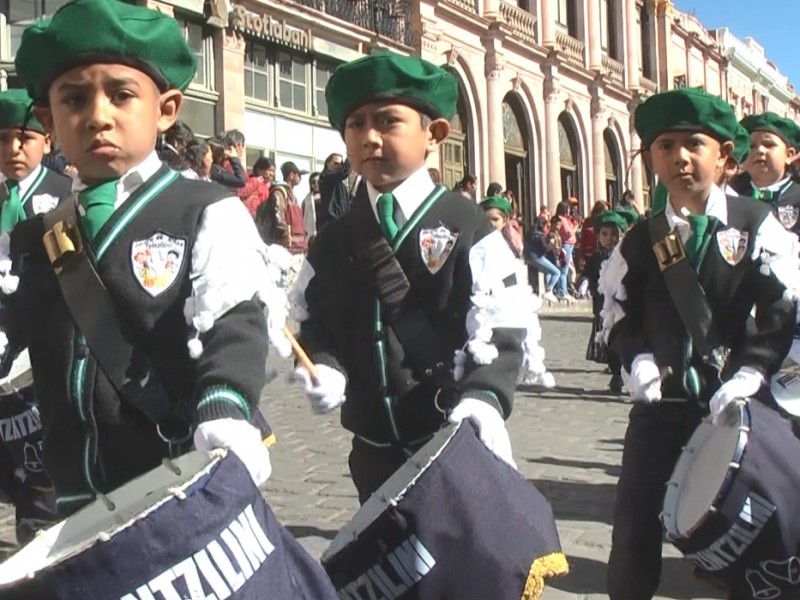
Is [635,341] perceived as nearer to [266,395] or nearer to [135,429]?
[135,429]

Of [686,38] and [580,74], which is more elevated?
[686,38]

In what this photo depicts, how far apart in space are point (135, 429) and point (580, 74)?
30.9 m

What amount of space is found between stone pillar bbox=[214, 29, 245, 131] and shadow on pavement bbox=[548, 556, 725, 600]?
44.9ft

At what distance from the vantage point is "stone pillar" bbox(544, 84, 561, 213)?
97.6ft

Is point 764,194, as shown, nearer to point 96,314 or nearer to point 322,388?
point 322,388

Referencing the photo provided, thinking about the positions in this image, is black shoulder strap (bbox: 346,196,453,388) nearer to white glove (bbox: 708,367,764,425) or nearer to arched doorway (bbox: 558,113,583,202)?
white glove (bbox: 708,367,764,425)

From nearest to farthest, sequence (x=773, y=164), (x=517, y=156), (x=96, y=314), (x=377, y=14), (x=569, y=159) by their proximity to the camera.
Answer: (x=96, y=314) → (x=773, y=164) → (x=377, y=14) → (x=517, y=156) → (x=569, y=159)

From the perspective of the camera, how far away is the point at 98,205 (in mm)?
2492

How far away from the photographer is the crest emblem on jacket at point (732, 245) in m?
3.54

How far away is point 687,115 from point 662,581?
191cm

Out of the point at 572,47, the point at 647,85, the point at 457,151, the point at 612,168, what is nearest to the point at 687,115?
the point at 457,151

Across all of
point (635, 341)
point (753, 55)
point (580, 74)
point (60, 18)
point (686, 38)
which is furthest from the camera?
point (753, 55)

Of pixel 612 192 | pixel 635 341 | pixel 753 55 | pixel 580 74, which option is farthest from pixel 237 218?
pixel 753 55

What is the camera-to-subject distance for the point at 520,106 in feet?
95.3
